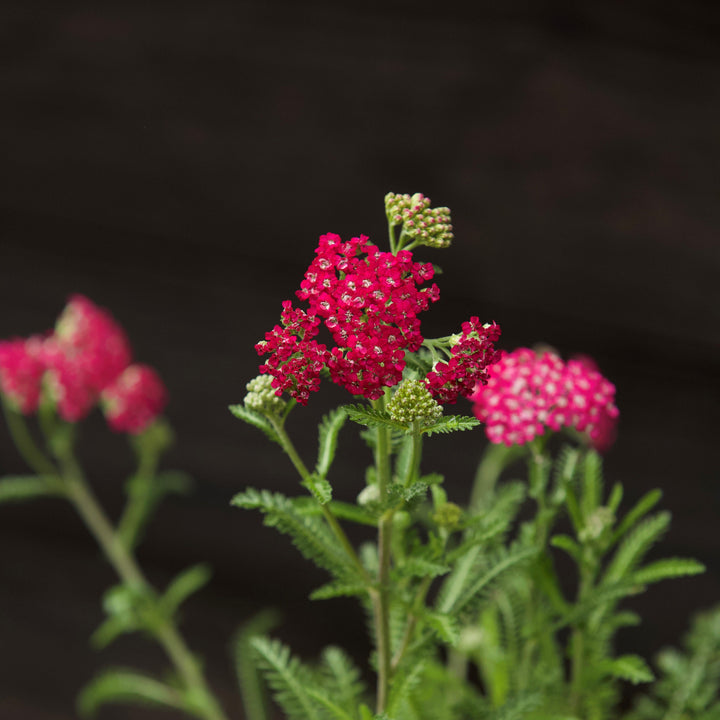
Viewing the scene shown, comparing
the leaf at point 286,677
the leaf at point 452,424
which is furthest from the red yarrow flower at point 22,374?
the leaf at point 452,424

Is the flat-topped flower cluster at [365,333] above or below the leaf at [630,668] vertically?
above

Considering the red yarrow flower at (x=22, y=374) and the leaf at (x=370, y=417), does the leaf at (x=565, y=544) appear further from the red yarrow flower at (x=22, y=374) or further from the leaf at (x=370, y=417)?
the red yarrow flower at (x=22, y=374)

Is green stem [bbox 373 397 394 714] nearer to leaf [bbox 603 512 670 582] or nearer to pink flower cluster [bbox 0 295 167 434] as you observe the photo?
leaf [bbox 603 512 670 582]

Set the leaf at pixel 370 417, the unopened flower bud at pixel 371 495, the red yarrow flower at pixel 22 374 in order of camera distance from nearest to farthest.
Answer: the leaf at pixel 370 417 → the unopened flower bud at pixel 371 495 → the red yarrow flower at pixel 22 374

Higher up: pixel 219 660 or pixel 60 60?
pixel 60 60

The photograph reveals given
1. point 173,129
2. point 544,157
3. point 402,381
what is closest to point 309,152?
point 173,129

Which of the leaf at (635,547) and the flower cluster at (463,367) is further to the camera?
the leaf at (635,547)

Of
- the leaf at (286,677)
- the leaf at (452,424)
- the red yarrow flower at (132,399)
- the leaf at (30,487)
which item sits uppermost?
the red yarrow flower at (132,399)

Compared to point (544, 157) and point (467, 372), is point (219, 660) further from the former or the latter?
point (467, 372)
